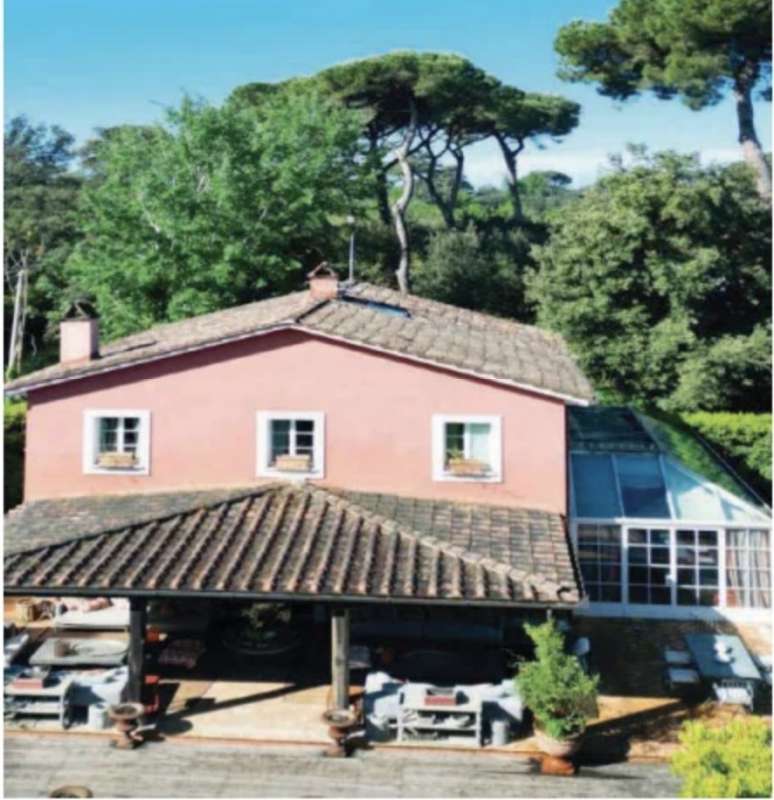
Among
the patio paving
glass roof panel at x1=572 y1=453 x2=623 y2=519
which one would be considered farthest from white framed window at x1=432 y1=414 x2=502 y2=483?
the patio paving

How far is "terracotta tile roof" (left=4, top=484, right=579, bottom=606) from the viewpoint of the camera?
50.0 feet

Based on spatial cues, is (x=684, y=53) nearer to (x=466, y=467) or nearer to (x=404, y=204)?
(x=404, y=204)

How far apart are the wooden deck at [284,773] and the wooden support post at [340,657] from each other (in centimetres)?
86

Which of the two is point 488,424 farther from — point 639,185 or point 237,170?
point 237,170

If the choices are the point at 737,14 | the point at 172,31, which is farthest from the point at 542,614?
the point at 737,14

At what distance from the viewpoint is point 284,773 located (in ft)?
47.9

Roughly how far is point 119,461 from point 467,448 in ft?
22.3

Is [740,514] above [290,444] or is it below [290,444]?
below

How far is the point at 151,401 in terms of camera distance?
19.7m

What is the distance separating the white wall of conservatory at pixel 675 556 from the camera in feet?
68.1

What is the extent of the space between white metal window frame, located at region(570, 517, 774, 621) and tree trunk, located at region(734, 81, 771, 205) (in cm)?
2764

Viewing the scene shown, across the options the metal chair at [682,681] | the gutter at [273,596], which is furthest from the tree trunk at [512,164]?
the gutter at [273,596]

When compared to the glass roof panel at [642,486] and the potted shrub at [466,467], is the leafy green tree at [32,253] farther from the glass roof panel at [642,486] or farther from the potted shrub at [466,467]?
the glass roof panel at [642,486]

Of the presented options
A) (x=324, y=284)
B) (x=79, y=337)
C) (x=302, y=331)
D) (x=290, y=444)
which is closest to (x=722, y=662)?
(x=290, y=444)
